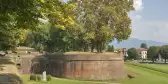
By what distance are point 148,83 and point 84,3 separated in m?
16.1

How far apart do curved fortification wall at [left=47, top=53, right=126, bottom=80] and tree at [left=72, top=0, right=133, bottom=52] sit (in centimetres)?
348

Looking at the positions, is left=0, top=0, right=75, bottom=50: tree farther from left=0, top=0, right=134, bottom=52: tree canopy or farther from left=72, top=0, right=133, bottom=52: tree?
left=72, top=0, right=133, bottom=52: tree

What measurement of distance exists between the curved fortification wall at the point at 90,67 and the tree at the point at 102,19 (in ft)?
11.4

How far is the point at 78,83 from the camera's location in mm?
47156

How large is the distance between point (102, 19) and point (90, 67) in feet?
25.7

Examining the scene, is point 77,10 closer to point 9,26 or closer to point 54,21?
Answer: point 9,26

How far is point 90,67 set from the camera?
181ft

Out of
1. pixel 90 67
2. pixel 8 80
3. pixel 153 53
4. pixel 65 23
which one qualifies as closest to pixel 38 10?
pixel 65 23

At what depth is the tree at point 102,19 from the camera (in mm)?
56500

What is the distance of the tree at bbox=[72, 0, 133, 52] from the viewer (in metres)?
56.5

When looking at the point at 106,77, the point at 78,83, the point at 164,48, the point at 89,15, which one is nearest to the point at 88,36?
the point at 89,15

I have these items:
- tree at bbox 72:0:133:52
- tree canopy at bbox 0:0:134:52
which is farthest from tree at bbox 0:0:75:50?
tree at bbox 72:0:133:52

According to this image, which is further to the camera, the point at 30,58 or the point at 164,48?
the point at 164,48

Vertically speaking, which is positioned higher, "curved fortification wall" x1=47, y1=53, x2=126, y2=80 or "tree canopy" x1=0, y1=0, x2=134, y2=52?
"tree canopy" x1=0, y1=0, x2=134, y2=52
